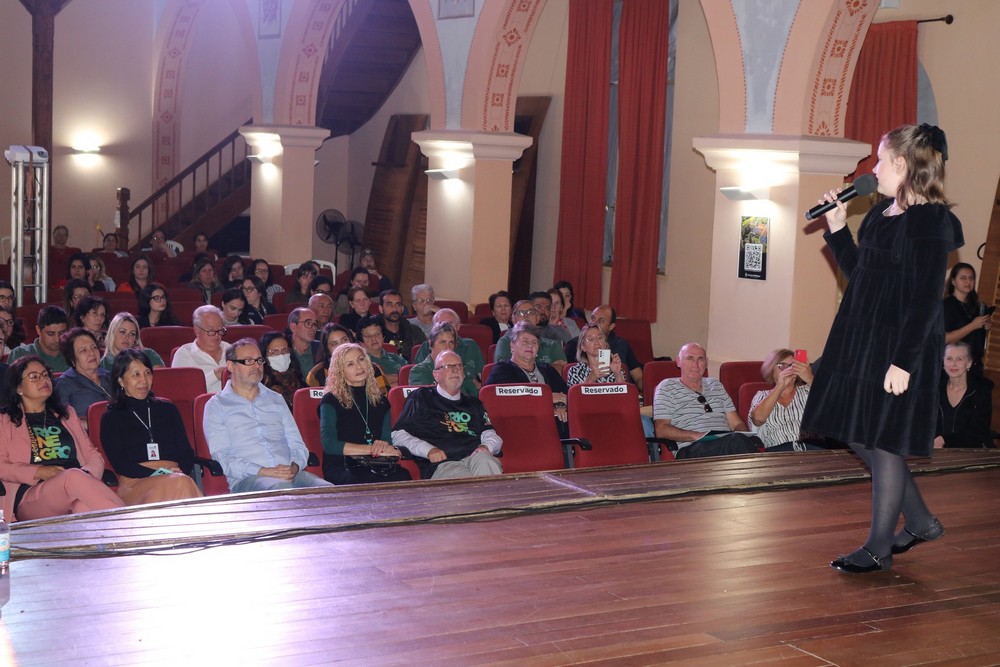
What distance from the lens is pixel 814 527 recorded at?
403cm

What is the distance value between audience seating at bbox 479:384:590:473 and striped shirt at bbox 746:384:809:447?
0.96 meters

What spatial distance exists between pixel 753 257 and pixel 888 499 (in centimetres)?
509

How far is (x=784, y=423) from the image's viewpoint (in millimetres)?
5988

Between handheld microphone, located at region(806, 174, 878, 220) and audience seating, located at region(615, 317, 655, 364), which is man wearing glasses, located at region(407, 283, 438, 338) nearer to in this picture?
audience seating, located at region(615, 317, 655, 364)

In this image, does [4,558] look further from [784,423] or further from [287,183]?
[287,183]

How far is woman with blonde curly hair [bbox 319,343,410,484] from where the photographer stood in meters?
5.46

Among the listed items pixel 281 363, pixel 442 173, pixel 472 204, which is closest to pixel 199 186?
pixel 442 173

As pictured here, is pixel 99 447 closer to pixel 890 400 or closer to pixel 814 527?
pixel 814 527

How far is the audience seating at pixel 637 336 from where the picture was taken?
31.1 feet

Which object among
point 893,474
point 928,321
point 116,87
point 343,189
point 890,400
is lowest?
point 893,474

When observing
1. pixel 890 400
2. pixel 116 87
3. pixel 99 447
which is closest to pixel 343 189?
pixel 116 87

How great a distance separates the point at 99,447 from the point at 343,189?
12965mm

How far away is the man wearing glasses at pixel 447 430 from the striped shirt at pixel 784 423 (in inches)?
54.3

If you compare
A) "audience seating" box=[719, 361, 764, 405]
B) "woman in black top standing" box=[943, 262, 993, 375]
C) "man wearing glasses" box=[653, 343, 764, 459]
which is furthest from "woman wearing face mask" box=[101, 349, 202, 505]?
"woman in black top standing" box=[943, 262, 993, 375]
